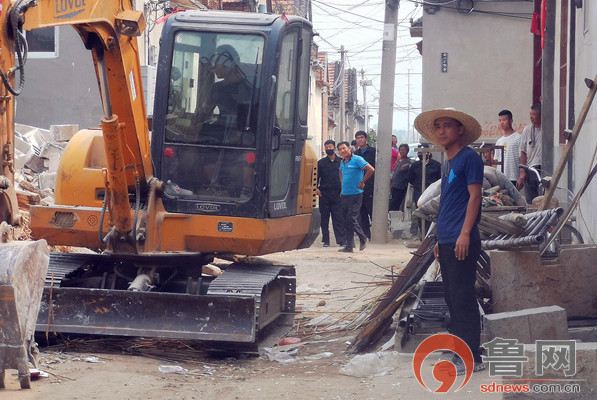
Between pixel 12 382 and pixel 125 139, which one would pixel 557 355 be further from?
pixel 125 139

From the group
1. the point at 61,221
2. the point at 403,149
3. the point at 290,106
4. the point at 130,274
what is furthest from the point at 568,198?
the point at 403,149

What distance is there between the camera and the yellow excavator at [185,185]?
7.36 metres

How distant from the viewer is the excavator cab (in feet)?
25.7

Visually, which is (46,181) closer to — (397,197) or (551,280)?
(397,197)

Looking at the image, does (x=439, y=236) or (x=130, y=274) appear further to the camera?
(x=130, y=274)

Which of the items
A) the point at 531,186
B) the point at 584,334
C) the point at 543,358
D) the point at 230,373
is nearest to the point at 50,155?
the point at 531,186

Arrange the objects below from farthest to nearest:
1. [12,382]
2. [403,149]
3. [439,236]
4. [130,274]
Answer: [403,149]
[130,274]
[439,236]
[12,382]

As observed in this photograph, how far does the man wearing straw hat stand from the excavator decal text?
2.72 meters

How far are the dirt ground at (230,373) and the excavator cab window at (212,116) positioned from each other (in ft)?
4.73

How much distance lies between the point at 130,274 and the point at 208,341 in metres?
1.38

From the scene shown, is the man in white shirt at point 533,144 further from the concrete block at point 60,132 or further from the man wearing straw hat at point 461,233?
the concrete block at point 60,132

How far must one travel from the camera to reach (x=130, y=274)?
330 inches

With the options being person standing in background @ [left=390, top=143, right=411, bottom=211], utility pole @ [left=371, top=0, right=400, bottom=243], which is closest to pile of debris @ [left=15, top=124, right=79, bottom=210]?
utility pole @ [left=371, top=0, right=400, bottom=243]

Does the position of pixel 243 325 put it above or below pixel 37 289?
below
